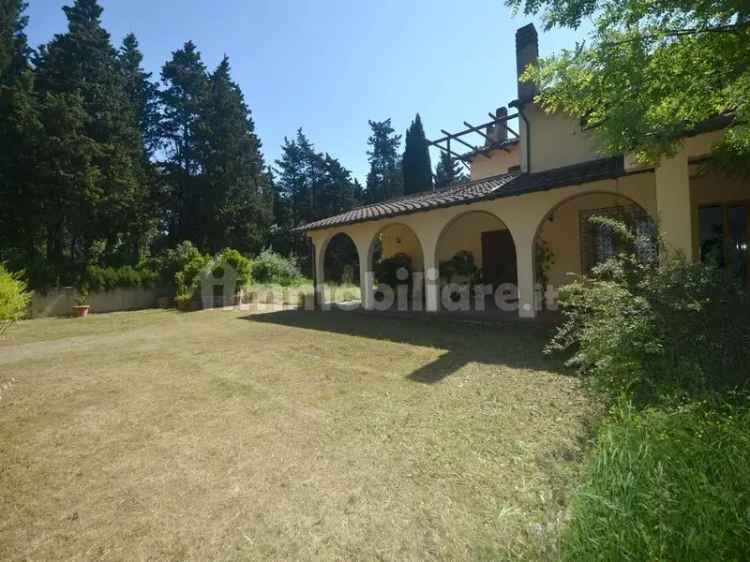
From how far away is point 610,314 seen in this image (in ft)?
16.4

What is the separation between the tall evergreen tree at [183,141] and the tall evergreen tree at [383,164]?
22.7m

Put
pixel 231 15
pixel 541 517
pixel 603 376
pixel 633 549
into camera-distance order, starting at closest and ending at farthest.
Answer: pixel 633 549 → pixel 541 517 → pixel 603 376 → pixel 231 15

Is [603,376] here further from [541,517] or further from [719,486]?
[541,517]

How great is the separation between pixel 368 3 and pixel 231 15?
15.7 feet

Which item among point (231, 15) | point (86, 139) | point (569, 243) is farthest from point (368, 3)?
point (86, 139)

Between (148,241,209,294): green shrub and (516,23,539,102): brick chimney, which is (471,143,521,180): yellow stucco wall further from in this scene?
(148,241,209,294): green shrub

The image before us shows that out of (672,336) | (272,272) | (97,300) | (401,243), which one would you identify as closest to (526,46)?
(401,243)

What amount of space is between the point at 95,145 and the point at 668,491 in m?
29.3

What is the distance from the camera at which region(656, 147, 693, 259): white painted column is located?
23.4ft

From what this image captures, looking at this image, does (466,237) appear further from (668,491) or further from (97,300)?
(97,300)

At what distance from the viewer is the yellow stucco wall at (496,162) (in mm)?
19109

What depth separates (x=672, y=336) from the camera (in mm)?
4316

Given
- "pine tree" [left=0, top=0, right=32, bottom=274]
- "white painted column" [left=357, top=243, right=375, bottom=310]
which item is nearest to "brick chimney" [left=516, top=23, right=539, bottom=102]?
"white painted column" [left=357, top=243, right=375, bottom=310]

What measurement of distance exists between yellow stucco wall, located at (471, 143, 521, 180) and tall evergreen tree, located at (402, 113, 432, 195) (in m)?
17.5
